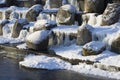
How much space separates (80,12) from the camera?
28922mm

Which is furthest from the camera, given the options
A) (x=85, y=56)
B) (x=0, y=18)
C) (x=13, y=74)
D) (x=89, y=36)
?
(x=0, y=18)

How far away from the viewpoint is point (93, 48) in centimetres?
2258

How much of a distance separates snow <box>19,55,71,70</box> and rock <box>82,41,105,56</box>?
1.16 m

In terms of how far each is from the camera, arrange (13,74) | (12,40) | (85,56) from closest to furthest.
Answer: (13,74) → (85,56) → (12,40)

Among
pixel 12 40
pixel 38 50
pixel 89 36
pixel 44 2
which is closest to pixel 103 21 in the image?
pixel 89 36

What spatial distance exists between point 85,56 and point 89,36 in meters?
1.85

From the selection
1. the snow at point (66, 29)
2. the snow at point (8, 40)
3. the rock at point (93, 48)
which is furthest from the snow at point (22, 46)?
the rock at point (93, 48)

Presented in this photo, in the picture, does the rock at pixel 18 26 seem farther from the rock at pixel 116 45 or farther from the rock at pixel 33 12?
the rock at pixel 116 45

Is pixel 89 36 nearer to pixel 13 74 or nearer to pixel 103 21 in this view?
pixel 103 21

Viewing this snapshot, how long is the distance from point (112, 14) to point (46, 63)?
5.76 m

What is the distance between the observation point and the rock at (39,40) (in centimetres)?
2481

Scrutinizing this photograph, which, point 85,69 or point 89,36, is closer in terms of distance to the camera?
point 85,69

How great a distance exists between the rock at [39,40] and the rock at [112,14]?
3419mm

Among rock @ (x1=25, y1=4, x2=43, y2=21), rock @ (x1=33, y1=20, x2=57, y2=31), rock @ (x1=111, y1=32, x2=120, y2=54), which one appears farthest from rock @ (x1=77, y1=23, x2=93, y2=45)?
rock @ (x1=25, y1=4, x2=43, y2=21)
